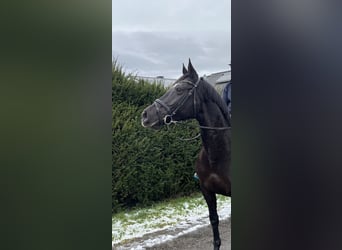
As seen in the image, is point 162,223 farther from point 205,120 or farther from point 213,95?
point 213,95

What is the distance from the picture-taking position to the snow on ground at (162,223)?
7.32 ft

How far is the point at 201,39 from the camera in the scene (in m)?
2.40

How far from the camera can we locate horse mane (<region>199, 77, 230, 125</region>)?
2406 millimetres

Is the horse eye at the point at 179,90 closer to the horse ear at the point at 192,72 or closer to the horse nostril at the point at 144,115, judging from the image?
the horse ear at the point at 192,72

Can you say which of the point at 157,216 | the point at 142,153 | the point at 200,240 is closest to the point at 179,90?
the point at 142,153

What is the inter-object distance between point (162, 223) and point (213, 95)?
3.31 ft

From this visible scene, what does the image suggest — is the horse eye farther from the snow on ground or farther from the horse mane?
the snow on ground

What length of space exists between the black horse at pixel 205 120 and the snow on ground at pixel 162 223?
0.07m

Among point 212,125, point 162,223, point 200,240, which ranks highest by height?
point 212,125

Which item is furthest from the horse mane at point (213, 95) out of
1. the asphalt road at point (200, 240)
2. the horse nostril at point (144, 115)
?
the asphalt road at point (200, 240)

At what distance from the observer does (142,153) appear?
7.57 feet
